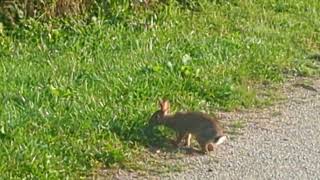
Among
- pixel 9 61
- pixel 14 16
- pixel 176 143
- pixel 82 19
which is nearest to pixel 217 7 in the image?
pixel 82 19

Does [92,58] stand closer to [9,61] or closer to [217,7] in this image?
[9,61]

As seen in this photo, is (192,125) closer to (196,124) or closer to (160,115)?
(196,124)

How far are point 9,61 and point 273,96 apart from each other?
6.66 ft

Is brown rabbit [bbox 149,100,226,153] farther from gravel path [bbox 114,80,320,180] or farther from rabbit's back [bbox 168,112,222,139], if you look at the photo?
gravel path [bbox 114,80,320,180]

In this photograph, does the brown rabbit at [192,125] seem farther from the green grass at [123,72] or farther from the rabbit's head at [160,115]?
the green grass at [123,72]

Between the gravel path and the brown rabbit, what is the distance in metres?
0.10

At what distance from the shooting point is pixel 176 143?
19.1 ft

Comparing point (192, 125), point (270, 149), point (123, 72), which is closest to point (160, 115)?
point (192, 125)

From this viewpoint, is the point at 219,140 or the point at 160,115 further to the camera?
the point at 160,115

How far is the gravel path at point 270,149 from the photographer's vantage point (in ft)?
17.8

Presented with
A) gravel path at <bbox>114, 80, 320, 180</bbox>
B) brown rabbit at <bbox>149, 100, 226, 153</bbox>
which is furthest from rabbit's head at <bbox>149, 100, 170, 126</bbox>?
gravel path at <bbox>114, 80, 320, 180</bbox>

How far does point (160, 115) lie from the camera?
5875mm

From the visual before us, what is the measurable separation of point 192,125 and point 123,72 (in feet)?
4.44

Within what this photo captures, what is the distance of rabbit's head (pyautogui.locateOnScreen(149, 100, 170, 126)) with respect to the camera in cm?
586
